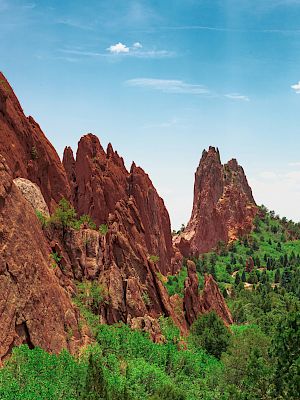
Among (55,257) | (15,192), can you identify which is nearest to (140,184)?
(55,257)

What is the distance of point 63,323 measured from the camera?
47.5m

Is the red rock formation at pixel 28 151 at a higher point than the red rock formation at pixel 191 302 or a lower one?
higher

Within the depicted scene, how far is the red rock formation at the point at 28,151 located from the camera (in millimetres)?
64688

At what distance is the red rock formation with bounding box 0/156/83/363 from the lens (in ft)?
138

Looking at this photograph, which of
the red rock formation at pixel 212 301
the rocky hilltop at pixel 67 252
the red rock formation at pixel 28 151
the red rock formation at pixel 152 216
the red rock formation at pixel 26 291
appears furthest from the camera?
the red rock formation at pixel 152 216

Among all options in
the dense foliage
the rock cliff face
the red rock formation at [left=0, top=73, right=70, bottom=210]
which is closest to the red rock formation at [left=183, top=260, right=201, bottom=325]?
the dense foliage

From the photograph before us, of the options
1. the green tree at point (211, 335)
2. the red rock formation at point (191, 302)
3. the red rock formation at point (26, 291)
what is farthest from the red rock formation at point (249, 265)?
the red rock formation at point (26, 291)

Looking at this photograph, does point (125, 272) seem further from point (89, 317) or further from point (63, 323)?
point (63, 323)

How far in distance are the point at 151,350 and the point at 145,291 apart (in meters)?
12.0

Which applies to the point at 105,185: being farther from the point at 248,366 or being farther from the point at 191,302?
the point at 248,366

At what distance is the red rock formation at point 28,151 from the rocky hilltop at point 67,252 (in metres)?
0.14

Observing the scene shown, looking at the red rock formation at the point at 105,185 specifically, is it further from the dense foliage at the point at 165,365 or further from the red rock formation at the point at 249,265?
the red rock formation at the point at 249,265

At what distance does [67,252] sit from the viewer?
59.8 metres

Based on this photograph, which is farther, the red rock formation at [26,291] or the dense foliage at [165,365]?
the red rock formation at [26,291]
